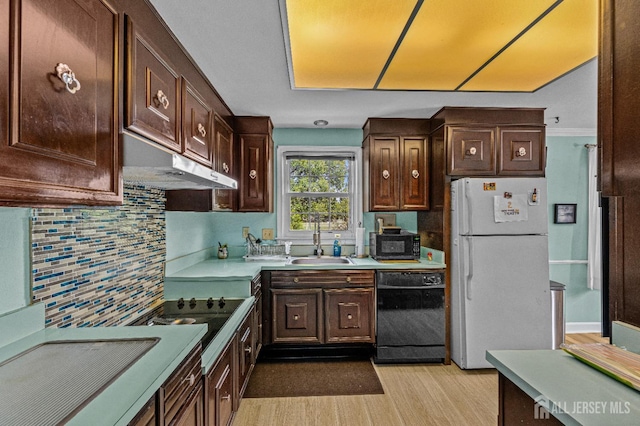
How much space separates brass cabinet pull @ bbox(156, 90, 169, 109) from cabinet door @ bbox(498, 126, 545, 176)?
2.79 meters

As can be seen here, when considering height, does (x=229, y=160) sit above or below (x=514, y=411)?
above

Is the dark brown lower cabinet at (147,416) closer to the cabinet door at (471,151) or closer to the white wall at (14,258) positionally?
the white wall at (14,258)

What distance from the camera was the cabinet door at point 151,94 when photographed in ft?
4.22

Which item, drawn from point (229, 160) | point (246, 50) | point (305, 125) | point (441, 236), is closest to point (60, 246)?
point (246, 50)

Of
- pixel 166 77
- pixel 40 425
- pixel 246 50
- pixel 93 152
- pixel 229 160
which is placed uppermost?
pixel 246 50

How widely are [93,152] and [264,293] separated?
2.15m

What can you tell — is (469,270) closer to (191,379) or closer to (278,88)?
(278,88)

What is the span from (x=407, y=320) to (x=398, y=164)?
151 cm

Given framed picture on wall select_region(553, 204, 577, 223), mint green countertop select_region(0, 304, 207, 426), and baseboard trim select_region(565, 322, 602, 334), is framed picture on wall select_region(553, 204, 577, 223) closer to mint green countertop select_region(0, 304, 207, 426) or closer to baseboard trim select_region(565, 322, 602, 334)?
baseboard trim select_region(565, 322, 602, 334)

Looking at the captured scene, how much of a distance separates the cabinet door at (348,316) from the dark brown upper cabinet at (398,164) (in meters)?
0.90

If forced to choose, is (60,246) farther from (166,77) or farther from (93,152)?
(166,77)

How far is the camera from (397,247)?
10.6ft

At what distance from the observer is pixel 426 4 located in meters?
1.51

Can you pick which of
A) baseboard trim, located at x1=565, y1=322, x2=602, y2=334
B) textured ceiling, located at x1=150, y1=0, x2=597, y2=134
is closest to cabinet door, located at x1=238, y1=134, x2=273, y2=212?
textured ceiling, located at x1=150, y1=0, x2=597, y2=134
